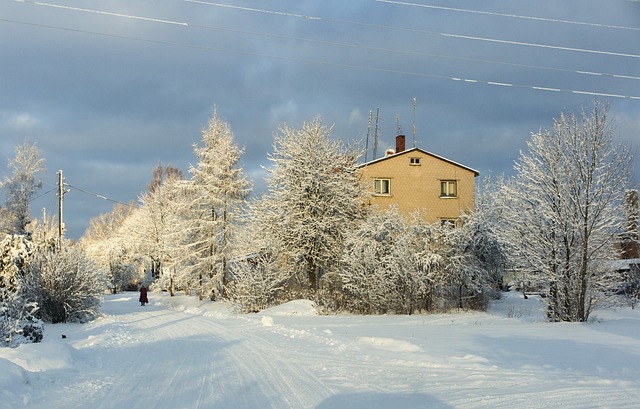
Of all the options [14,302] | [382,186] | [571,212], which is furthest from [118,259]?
[571,212]

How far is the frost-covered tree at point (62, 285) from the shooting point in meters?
24.2

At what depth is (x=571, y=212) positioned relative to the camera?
19.2 metres

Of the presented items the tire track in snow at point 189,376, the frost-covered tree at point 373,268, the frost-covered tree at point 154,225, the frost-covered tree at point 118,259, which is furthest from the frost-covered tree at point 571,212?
the frost-covered tree at point 118,259

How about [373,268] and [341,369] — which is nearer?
[341,369]

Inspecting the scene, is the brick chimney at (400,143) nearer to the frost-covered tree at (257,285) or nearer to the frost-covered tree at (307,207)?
the frost-covered tree at (307,207)

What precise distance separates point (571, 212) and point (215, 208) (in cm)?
2655

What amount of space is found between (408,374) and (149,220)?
56241mm

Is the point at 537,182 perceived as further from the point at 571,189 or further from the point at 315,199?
the point at 315,199

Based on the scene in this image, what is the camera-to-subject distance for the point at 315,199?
31141 millimetres

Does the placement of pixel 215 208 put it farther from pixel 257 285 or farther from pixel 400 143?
pixel 400 143

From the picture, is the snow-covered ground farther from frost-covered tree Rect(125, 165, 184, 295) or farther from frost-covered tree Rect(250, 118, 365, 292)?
frost-covered tree Rect(125, 165, 184, 295)

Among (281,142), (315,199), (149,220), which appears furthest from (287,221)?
(149,220)

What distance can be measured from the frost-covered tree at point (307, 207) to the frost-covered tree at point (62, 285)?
34.2 feet

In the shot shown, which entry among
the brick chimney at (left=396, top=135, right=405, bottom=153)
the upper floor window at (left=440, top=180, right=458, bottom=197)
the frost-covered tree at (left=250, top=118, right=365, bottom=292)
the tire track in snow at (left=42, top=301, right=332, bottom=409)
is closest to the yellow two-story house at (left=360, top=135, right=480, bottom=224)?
the upper floor window at (left=440, top=180, right=458, bottom=197)
